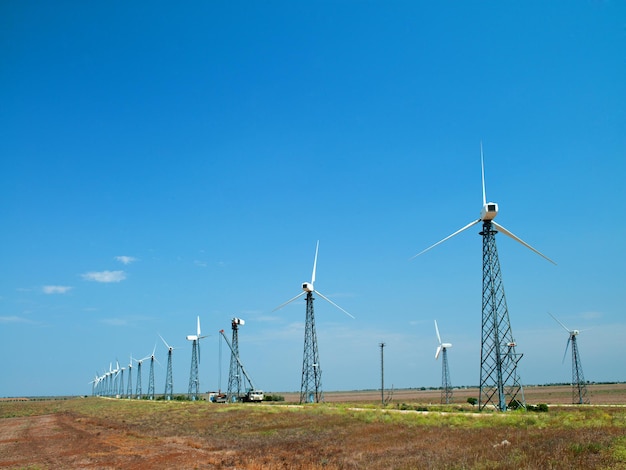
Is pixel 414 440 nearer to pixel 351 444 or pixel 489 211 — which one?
pixel 351 444

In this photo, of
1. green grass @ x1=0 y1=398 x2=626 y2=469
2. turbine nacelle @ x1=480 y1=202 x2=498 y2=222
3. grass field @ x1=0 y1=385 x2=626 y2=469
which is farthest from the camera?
turbine nacelle @ x1=480 y1=202 x2=498 y2=222

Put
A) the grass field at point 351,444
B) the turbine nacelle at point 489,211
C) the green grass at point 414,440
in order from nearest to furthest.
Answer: the green grass at point 414,440 → the grass field at point 351,444 → the turbine nacelle at point 489,211

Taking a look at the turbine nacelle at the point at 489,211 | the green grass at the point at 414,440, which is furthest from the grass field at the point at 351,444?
the turbine nacelle at the point at 489,211

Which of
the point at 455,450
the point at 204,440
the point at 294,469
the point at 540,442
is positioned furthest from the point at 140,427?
the point at 540,442

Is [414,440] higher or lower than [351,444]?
higher

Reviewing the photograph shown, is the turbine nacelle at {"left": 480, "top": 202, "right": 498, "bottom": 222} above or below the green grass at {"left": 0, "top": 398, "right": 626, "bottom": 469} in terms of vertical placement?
above

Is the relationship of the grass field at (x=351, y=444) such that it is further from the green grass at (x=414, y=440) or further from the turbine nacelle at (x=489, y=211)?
the turbine nacelle at (x=489, y=211)

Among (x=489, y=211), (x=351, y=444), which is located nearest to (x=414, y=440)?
(x=351, y=444)

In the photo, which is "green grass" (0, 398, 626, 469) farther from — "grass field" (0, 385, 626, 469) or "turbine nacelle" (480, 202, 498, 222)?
"turbine nacelle" (480, 202, 498, 222)

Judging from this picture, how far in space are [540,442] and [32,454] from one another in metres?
32.7

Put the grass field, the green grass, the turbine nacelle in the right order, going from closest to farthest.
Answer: the green grass < the grass field < the turbine nacelle

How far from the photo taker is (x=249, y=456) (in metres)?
29.5

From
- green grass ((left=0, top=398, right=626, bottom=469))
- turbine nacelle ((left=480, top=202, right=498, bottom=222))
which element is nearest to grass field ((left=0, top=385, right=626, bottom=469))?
green grass ((left=0, top=398, right=626, bottom=469))

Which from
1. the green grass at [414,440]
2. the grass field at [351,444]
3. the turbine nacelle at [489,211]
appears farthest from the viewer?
the turbine nacelle at [489,211]
